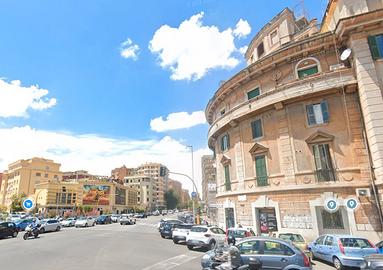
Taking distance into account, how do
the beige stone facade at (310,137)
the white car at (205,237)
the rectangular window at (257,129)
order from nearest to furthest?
the beige stone facade at (310,137) → the white car at (205,237) → the rectangular window at (257,129)

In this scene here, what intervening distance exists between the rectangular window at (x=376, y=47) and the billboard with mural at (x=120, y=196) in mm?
102865

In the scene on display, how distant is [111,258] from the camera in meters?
13.2

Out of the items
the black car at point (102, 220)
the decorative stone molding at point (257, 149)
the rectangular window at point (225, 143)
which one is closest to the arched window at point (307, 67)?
the decorative stone molding at point (257, 149)

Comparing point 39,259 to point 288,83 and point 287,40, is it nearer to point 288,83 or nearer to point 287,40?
point 288,83

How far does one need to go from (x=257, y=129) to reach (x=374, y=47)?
371 inches

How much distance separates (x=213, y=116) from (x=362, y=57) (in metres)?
16.5

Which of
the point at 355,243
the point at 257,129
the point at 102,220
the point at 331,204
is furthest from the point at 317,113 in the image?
the point at 102,220

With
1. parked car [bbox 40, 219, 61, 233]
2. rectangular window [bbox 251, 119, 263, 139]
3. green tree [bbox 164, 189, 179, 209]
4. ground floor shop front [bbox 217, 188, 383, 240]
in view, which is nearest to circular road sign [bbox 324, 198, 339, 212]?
ground floor shop front [bbox 217, 188, 383, 240]

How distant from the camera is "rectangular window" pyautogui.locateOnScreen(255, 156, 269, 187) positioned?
69.3ft

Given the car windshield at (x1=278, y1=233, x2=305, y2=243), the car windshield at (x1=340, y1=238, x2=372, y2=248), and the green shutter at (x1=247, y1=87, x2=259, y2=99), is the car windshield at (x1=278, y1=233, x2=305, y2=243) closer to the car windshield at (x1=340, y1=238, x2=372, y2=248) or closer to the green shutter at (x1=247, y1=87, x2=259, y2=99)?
the car windshield at (x1=340, y1=238, x2=372, y2=248)

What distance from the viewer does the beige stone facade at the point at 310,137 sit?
17.0 meters

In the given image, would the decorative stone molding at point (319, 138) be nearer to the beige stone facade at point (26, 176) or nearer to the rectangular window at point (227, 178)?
the rectangular window at point (227, 178)

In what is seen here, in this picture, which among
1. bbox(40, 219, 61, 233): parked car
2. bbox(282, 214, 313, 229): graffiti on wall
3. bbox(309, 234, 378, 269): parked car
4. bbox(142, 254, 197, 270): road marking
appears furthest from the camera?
bbox(40, 219, 61, 233): parked car

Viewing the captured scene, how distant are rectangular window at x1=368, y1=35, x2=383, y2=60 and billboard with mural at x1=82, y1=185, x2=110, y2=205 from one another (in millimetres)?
91730
